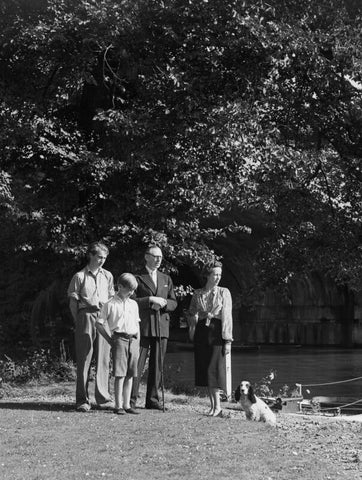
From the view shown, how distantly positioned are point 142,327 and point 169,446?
2.64 m

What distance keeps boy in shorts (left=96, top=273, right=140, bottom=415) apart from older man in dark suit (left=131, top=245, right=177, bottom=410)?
1.22ft

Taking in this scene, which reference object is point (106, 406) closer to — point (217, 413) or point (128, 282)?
point (217, 413)

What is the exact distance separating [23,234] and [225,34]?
4473mm

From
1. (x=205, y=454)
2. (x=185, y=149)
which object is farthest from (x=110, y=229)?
(x=205, y=454)

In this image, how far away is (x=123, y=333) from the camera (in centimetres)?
962

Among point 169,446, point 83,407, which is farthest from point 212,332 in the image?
point 169,446

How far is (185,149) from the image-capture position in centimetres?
1359

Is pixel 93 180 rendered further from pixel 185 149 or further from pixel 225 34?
pixel 225 34

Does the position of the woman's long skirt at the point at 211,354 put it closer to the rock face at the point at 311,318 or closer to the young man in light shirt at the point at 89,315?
the young man in light shirt at the point at 89,315

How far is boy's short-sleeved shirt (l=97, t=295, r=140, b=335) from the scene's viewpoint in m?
9.60

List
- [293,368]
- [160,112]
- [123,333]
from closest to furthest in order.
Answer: [123,333], [160,112], [293,368]

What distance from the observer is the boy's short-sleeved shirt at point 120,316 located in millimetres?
9602

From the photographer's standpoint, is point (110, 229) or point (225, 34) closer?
point (225, 34)

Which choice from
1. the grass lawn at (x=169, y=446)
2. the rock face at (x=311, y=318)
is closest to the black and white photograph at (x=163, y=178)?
the grass lawn at (x=169, y=446)
